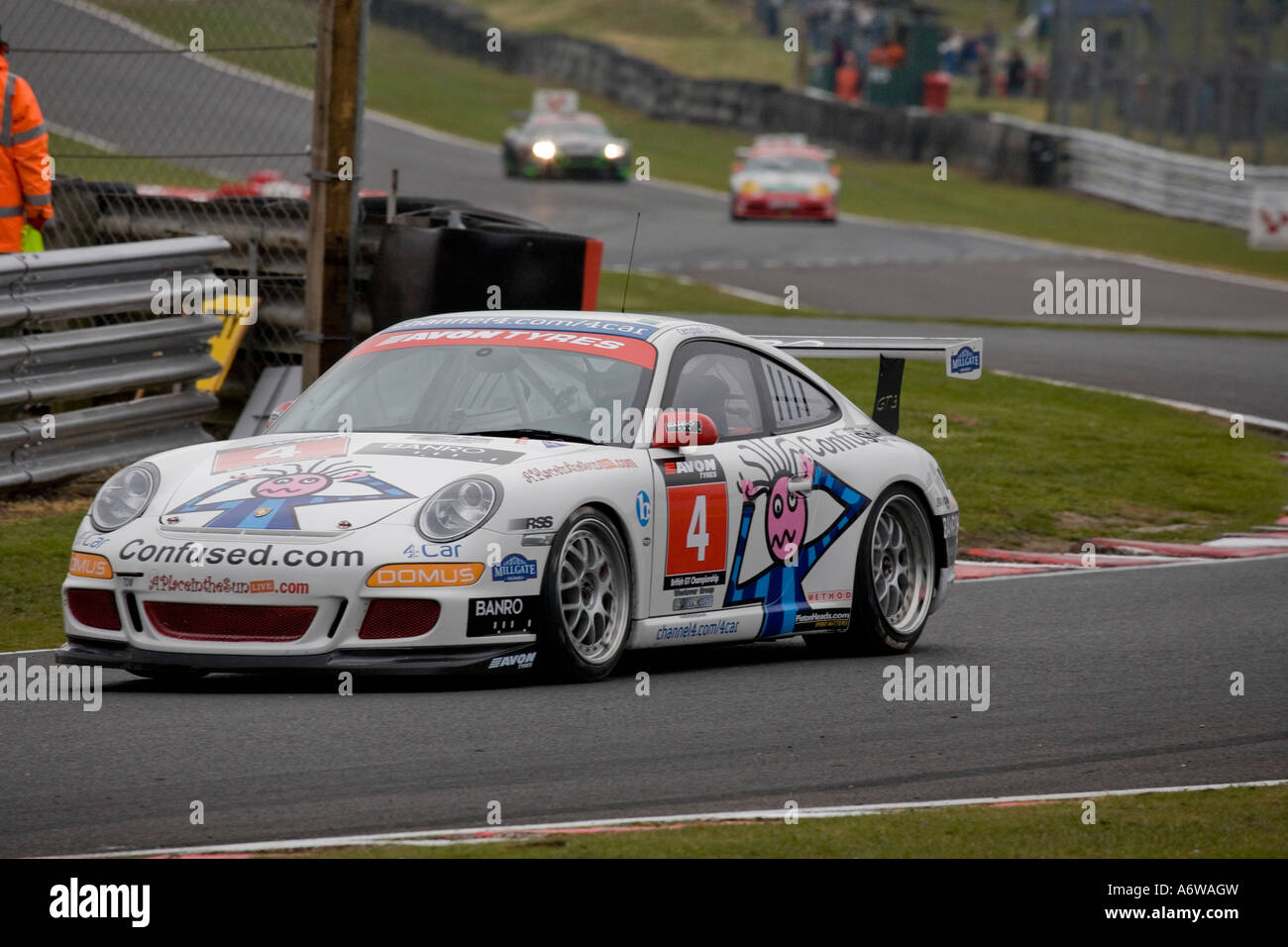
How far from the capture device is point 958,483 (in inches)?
530

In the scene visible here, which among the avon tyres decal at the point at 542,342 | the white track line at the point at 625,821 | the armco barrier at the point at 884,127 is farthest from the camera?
the armco barrier at the point at 884,127

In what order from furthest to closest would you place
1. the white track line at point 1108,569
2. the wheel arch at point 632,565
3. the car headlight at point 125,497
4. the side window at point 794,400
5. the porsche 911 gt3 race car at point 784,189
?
the porsche 911 gt3 race car at point 784,189 → the white track line at point 1108,569 → the side window at point 794,400 → the wheel arch at point 632,565 → the car headlight at point 125,497

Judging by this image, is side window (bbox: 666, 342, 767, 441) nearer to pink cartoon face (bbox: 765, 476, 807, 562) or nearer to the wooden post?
pink cartoon face (bbox: 765, 476, 807, 562)

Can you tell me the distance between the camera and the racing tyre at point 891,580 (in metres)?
8.68

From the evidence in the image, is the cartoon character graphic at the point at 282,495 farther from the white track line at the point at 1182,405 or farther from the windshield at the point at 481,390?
the white track line at the point at 1182,405

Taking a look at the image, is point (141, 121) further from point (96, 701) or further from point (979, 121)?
point (979, 121)

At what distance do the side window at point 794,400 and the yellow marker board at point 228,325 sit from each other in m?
4.61

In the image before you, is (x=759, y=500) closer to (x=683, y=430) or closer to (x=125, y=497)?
(x=683, y=430)

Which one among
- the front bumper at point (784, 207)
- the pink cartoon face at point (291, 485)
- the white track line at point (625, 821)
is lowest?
the white track line at point (625, 821)

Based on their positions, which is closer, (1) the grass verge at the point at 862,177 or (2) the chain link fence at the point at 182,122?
(2) the chain link fence at the point at 182,122

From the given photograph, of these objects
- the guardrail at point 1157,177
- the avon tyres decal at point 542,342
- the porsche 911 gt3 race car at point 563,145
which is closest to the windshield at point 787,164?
the porsche 911 gt3 race car at point 563,145

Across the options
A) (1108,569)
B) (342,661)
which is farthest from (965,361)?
(342,661)
